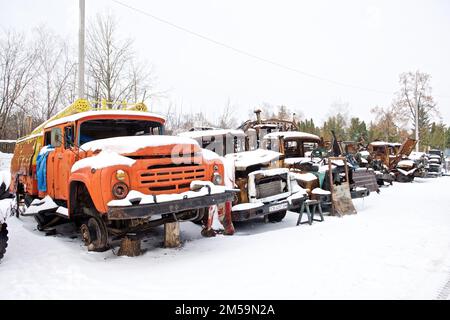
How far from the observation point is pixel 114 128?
608 centimetres

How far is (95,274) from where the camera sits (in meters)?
4.19

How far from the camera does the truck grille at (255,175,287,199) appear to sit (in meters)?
7.00

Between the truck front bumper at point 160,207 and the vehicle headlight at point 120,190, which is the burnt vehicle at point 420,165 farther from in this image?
the vehicle headlight at point 120,190

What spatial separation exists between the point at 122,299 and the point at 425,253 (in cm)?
421

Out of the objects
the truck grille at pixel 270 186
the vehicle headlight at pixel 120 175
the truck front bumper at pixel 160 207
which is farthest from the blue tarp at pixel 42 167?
the truck grille at pixel 270 186

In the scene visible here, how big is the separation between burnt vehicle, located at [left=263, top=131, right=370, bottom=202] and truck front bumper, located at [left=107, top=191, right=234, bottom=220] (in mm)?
3994

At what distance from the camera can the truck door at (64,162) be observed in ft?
18.4

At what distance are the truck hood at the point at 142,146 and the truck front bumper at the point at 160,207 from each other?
0.75 meters

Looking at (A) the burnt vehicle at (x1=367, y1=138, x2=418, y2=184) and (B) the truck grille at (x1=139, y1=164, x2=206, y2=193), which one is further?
(A) the burnt vehicle at (x1=367, y1=138, x2=418, y2=184)

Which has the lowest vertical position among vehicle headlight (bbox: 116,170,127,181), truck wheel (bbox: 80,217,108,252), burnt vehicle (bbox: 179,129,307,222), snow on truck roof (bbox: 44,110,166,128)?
truck wheel (bbox: 80,217,108,252)

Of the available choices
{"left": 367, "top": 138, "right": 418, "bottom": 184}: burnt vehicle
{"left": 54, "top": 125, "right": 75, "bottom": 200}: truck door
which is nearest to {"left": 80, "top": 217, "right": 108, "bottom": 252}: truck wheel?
{"left": 54, "top": 125, "right": 75, "bottom": 200}: truck door

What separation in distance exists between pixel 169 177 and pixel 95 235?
160cm

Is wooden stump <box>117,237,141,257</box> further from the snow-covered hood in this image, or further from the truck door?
the snow-covered hood

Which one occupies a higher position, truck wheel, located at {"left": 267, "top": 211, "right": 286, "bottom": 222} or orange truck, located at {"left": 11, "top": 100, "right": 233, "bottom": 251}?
orange truck, located at {"left": 11, "top": 100, "right": 233, "bottom": 251}
